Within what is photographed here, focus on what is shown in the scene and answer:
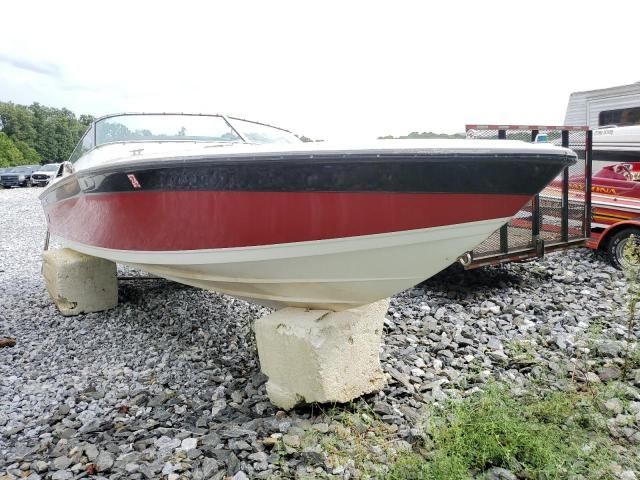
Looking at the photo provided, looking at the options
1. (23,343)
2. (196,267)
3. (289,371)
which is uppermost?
(196,267)

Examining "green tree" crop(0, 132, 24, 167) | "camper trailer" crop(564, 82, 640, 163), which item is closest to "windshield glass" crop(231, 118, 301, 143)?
"camper trailer" crop(564, 82, 640, 163)

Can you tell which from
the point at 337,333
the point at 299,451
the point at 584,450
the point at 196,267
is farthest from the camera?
the point at 196,267

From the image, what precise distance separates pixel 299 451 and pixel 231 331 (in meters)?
1.98

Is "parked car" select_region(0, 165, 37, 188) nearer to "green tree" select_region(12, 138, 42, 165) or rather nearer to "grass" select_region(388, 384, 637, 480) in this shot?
Result: "green tree" select_region(12, 138, 42, 165)

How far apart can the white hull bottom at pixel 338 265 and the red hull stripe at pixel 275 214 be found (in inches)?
2.0

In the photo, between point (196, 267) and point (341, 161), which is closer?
point (341, 161)

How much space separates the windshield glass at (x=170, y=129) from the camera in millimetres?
4344

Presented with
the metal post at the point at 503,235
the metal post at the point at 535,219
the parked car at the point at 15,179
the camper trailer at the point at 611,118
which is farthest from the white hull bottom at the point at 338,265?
the parked car at the point at 15,179

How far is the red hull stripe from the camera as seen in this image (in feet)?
7.75

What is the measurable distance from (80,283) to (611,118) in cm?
914

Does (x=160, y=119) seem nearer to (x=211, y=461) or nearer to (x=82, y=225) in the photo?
(x=82, y=225)

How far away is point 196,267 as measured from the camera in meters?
3.21

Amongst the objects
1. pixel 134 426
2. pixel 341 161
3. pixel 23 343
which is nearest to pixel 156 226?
pixel 134 426

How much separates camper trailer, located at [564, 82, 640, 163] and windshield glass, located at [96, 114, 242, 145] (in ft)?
16.9
